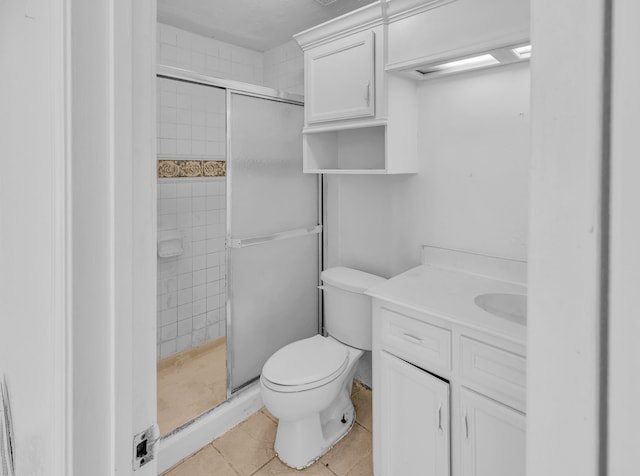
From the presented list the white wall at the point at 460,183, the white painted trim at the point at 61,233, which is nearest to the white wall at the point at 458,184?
→ the white wall at the point at 460,183

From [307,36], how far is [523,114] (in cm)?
114

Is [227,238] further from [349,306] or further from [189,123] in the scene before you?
[189,123]

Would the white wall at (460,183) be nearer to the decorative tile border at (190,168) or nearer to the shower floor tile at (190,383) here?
the decorative tile border at (190,168)

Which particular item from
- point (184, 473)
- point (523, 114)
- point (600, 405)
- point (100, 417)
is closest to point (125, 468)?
point (100, 417)

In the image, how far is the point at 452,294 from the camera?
150cm

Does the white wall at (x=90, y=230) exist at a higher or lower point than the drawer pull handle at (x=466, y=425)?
higher

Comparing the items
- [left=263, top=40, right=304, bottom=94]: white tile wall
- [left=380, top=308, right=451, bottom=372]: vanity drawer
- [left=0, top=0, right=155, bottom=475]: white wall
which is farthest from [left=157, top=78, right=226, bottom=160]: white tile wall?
[left=0, top=0, right=155, bottom=475]: white wall

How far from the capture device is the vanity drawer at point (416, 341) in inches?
52.4

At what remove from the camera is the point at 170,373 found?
246cm

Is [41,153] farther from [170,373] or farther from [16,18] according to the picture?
[170,373]

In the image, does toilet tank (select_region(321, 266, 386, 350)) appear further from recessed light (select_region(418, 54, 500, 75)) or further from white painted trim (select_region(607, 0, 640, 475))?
white painted trim (select_region(607, 0, 640, 475))

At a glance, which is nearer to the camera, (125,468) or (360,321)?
(125,468)

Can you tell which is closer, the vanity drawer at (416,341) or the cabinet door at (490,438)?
the cabinet door at (490,438)

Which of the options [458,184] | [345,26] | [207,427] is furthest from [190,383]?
[345,26]
